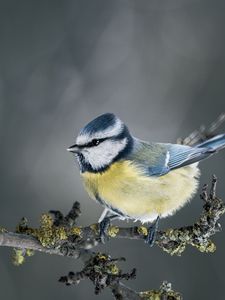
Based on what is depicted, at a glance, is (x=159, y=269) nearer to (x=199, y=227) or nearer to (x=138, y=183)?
(x=138, y=183)

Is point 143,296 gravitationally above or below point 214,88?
below

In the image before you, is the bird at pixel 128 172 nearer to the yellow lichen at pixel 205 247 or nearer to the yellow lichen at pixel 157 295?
the yellow lichen at pixel 205 247

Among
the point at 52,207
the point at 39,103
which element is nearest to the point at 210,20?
the point at 39,103

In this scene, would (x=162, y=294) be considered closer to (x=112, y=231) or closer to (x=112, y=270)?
(x=112, y=270)

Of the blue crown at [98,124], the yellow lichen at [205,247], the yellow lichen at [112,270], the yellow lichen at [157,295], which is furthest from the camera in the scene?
the blue crown at [98,124]

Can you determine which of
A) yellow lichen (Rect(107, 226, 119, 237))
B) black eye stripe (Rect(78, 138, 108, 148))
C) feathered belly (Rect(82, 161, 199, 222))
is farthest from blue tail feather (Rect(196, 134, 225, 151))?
yellow lichen (Rect(107, 226, 119, 237))

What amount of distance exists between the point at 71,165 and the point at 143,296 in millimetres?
3337

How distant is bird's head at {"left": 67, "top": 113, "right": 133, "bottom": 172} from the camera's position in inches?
97.3

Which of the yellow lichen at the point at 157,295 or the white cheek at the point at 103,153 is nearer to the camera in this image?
the yellow lichen at the point at 157,295

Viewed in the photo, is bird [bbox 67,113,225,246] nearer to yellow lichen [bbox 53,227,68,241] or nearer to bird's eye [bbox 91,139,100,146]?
bird's eye [bbox 91,139,100,146]

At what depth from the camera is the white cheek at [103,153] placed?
2.60 metres

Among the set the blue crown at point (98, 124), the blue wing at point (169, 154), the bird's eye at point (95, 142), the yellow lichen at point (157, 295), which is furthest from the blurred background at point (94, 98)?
the yellow lichen at point (157, 295)

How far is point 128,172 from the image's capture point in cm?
271

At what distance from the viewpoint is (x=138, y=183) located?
2.71 meters
